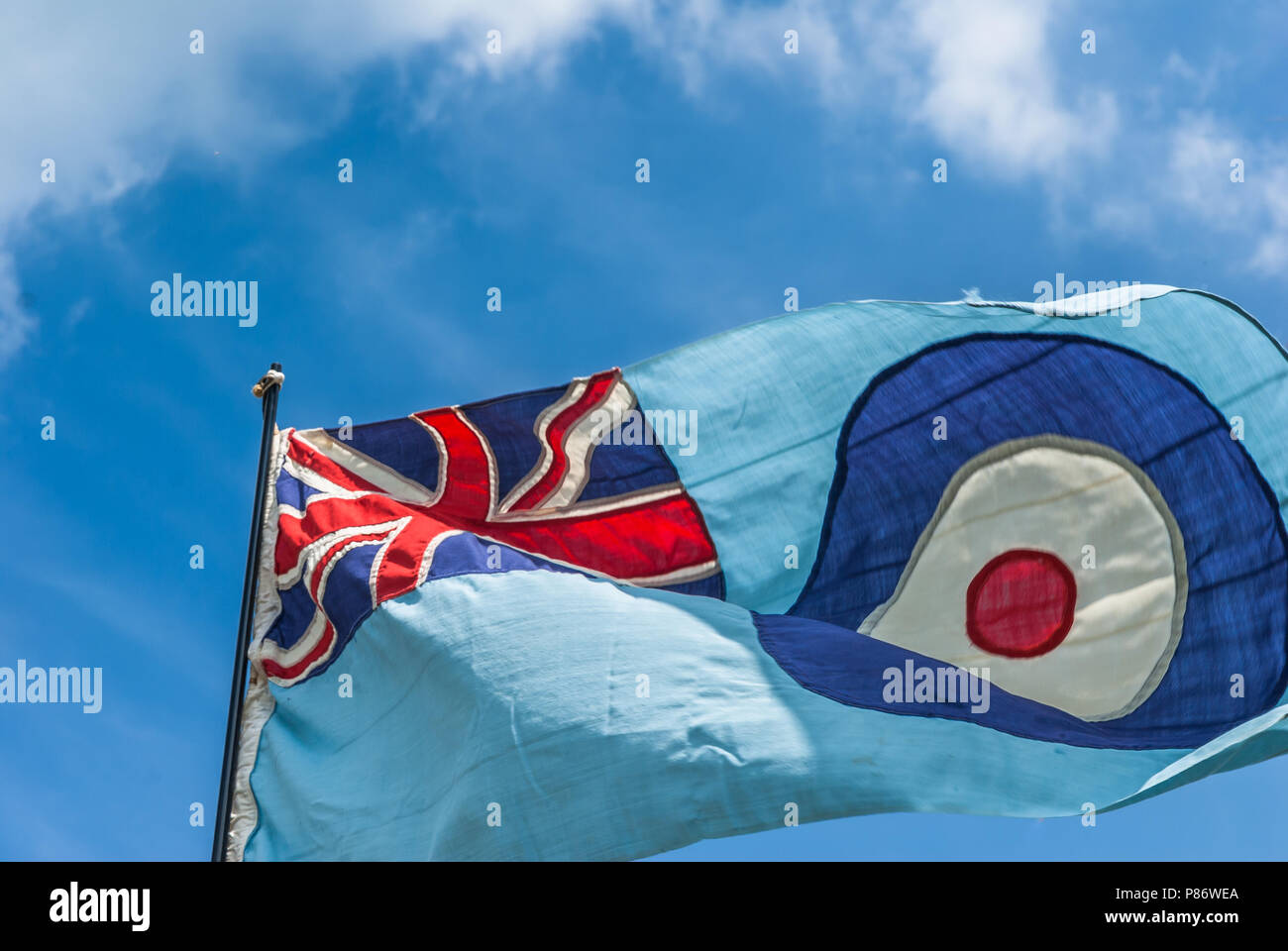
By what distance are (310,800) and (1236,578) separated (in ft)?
20.0

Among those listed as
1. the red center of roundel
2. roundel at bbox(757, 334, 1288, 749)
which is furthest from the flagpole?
the red center of roundel

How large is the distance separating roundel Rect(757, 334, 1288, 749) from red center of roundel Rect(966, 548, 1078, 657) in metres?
0.01

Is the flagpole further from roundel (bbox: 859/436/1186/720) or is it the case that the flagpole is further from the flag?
roundel (bbox: 859/436/1186/720)

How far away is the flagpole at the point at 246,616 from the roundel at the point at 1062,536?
334 centimetres

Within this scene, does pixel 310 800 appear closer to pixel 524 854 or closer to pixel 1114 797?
pixel 524 854

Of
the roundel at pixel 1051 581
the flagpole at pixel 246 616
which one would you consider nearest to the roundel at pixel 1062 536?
the roundel at pixel 1051 581

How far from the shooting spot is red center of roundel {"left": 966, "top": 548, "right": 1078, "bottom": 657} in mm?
11148

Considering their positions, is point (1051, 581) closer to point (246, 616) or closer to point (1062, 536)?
point (1062, 536)

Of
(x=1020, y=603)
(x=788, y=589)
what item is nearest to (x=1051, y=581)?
(x=1020, y=603)

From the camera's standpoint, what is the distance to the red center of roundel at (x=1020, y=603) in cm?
1115

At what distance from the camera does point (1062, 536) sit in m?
11.6

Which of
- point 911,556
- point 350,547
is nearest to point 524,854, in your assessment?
point 350,547

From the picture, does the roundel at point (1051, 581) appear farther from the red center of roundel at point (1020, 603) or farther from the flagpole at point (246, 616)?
the flagpole at point (246, 616)

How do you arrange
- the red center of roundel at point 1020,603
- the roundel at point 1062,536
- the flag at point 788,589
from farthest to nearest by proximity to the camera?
the red center of roundel at point 1020,603 → the roundel at point 1062,536 → the flag at point 788,589
